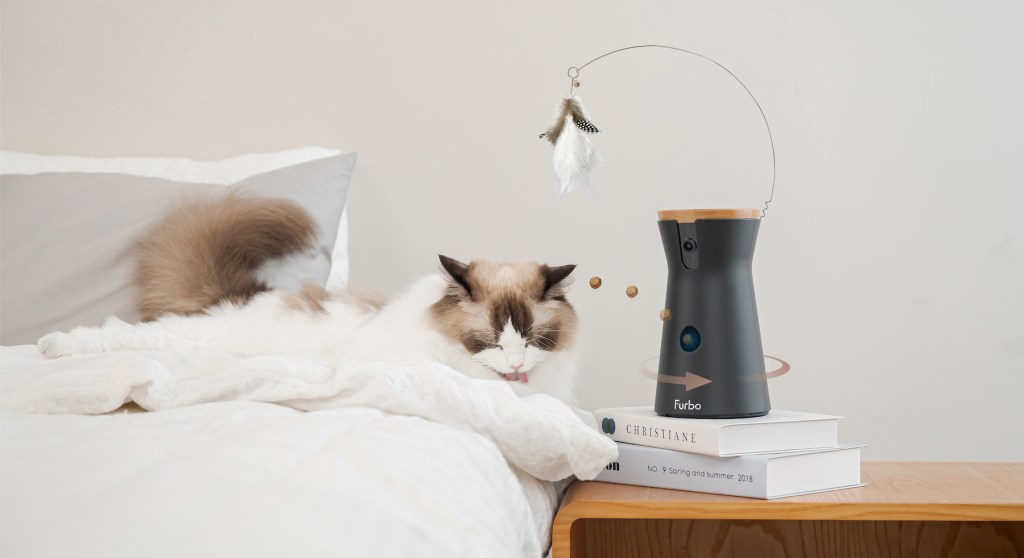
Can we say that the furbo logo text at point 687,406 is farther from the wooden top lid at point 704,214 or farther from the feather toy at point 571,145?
the feather toy at point 571,145

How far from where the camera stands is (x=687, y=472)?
99cm

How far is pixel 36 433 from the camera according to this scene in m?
0.62

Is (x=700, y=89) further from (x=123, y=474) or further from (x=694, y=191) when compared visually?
(x=123, y=474)

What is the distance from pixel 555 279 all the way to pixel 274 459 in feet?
2.52

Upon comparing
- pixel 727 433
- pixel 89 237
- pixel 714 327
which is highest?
pixel 89 237

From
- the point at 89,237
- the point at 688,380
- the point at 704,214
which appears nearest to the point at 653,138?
the point at 704,214

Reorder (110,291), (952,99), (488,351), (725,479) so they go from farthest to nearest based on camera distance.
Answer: (952,99), (110,291), (488,351), (725,479)

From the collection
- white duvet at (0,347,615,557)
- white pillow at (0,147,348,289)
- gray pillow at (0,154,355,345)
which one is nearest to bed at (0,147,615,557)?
white duvet at (0,347,615,557)

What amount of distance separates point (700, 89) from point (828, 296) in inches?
21.1

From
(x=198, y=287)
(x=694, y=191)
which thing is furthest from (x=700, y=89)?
(x=198, y=287)

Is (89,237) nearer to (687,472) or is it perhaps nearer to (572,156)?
(572,156)

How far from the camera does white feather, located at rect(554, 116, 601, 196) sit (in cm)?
117

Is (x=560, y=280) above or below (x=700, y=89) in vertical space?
below

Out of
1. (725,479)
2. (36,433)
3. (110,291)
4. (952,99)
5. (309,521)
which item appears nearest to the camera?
(309,521)
